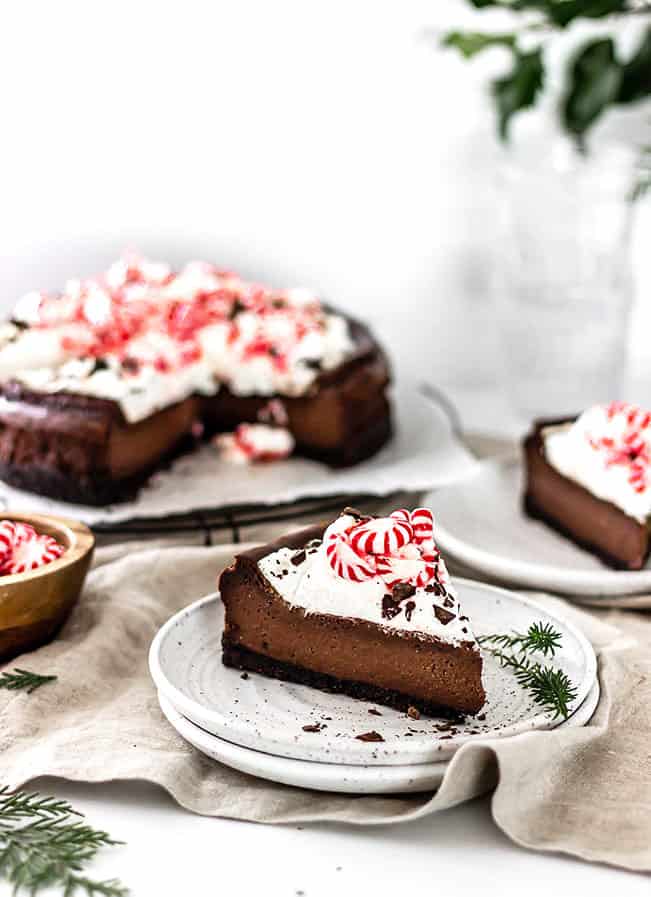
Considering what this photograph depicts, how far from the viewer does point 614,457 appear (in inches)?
128

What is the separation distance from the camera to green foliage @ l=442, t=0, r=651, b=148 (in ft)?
13.3

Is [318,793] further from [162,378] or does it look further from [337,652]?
[162,378]

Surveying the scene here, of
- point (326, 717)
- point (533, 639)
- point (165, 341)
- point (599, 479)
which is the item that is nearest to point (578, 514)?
point (599, 479)

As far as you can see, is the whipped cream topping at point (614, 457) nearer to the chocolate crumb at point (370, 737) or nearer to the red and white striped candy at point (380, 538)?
the red and white striped candy at point (380, 538)

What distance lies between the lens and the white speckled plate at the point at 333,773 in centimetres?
222

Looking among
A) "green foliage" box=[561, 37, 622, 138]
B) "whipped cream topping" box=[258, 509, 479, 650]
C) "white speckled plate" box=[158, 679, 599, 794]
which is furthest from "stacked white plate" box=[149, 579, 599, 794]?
"green foliage" box=[561, 37, 622, 138]

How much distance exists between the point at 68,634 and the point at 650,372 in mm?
2922

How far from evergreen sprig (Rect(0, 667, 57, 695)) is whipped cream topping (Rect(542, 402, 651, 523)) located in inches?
55.4

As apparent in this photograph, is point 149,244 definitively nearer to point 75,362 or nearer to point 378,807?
point 75,362

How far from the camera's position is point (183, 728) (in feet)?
7.84

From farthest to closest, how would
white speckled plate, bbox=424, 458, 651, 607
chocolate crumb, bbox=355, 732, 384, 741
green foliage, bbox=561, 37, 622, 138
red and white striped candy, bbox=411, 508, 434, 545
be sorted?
green foliage, bbox=561, 37, 622, 138 → white speckled plate, bbox=424, 458, 651, 607 → red and white striped candy, bbox=411, 508, 434, 545 → chocolate crumb, bbox=355, 732, 384, 741

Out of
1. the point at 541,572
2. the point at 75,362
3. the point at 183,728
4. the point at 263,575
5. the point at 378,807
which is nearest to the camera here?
the point at 378,807

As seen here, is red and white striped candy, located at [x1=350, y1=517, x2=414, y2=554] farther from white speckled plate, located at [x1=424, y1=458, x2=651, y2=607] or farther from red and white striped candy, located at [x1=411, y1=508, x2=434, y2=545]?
white speckled plate, located at [x1=424, y1=458, x2=651, y2=607]

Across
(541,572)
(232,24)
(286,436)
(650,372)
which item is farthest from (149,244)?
(541,572)
